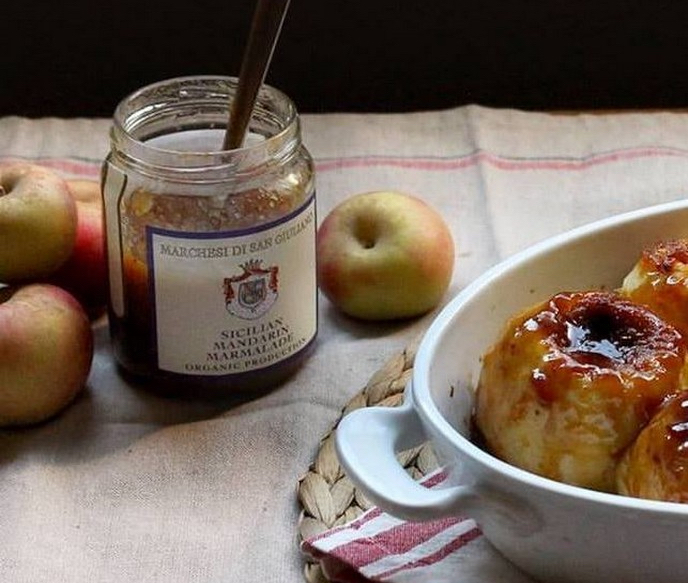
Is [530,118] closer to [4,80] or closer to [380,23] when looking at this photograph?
[380,23]

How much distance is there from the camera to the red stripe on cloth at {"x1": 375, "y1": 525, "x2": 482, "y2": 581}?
70 cm

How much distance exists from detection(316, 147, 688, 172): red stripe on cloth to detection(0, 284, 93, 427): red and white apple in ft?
1.11

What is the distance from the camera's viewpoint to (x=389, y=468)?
0.64 meters

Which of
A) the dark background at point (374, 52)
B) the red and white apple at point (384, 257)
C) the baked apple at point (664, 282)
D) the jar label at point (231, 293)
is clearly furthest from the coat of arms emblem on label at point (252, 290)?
the dark background at point (374, 52)

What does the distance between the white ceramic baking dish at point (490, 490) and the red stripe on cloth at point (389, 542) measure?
0.05 metres

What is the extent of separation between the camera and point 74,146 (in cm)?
118

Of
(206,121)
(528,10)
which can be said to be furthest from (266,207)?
(528,10)

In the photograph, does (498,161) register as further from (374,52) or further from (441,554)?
(441,554)

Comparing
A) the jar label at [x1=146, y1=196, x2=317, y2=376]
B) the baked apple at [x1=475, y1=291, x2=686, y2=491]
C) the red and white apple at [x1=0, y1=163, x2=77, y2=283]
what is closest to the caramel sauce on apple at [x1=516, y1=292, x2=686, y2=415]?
the baked apple at [x1=475, y1=291, x2=686, y2=491]

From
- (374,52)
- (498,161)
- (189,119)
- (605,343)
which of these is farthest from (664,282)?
(374,52)

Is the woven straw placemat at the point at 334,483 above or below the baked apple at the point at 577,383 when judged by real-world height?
below

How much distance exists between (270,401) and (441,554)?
0.71 ft

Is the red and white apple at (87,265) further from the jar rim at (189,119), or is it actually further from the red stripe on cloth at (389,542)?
the red stripe on cloth at (389,542)

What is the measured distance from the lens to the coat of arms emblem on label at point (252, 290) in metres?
0.85
